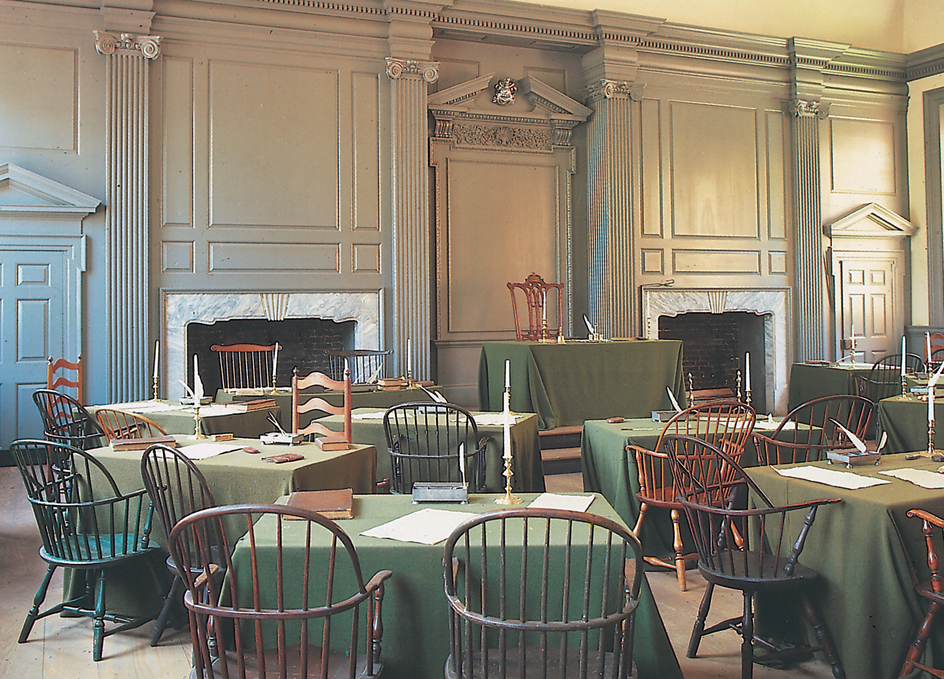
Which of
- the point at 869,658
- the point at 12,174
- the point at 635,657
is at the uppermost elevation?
the point at 12,174

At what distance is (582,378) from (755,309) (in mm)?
4047

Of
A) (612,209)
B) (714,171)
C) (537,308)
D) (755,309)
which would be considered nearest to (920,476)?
(537,308)

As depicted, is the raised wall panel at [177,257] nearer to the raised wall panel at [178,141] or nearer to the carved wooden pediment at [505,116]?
the raised wall panel at [178,141]

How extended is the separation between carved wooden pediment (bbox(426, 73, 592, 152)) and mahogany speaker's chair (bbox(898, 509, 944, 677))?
22.9 ft

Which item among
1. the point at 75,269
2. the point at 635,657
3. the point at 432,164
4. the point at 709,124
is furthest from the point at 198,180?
the point at 635,657

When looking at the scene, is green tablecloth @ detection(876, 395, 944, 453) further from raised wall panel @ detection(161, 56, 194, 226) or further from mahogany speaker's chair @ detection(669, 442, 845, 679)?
raised wall panel @ detection(161, 56, 194, 226)

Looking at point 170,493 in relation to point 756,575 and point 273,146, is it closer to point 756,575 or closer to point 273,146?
point 756,575

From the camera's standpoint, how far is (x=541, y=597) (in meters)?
2.09

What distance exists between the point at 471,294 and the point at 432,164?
4.99 ft

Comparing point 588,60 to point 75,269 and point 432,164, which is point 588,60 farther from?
point 75,269

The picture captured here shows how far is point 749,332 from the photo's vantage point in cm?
1025

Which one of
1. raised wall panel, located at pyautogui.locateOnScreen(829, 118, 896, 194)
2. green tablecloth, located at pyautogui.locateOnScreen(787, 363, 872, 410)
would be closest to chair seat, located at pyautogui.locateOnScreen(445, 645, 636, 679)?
green tablecloth, located at pyautogui.locateOnScreen(787, 363, 872, 410)

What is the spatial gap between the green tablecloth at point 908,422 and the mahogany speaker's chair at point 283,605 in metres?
3.90

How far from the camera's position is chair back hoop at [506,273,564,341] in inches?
307
